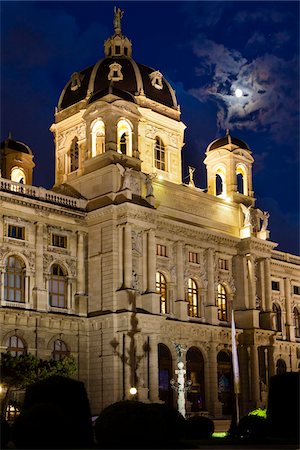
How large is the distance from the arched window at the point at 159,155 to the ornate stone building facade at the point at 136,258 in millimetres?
114

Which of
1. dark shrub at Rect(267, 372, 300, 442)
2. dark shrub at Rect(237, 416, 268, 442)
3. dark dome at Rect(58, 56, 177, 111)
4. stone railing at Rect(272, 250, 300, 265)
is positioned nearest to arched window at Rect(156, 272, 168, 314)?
dark dome at Rect(58, 56, 177, 111)

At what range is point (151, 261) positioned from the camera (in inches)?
2105

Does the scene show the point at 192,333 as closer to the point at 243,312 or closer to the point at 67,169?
the point at 243,312

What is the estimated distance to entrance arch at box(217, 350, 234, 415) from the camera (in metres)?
58.6

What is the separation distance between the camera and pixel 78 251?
5334 centimetres

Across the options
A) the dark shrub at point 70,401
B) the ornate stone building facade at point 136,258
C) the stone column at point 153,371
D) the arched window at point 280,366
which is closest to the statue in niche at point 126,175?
the ornate stone building facade at point 136,258

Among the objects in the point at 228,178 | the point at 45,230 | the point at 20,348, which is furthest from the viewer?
the point at 228,178

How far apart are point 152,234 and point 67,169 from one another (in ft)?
41.2

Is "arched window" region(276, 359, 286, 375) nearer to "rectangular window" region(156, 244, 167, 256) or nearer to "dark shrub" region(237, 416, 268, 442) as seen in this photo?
"rectangular window" region(156, 244, 167, 256)

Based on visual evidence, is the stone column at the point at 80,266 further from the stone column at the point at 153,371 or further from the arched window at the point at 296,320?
the arched window at the point at 296,320

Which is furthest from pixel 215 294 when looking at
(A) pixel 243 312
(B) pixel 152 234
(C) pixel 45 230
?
(C) pixel 45 230

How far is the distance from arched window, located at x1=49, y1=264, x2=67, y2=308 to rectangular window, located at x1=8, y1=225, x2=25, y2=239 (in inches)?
125

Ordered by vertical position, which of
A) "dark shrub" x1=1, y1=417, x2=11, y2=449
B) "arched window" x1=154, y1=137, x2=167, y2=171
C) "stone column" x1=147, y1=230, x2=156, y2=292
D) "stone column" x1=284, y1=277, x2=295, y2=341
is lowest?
"dark shrub" x1=1, y1=417, x2=11, y2=449

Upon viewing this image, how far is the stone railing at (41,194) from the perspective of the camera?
50781mm
